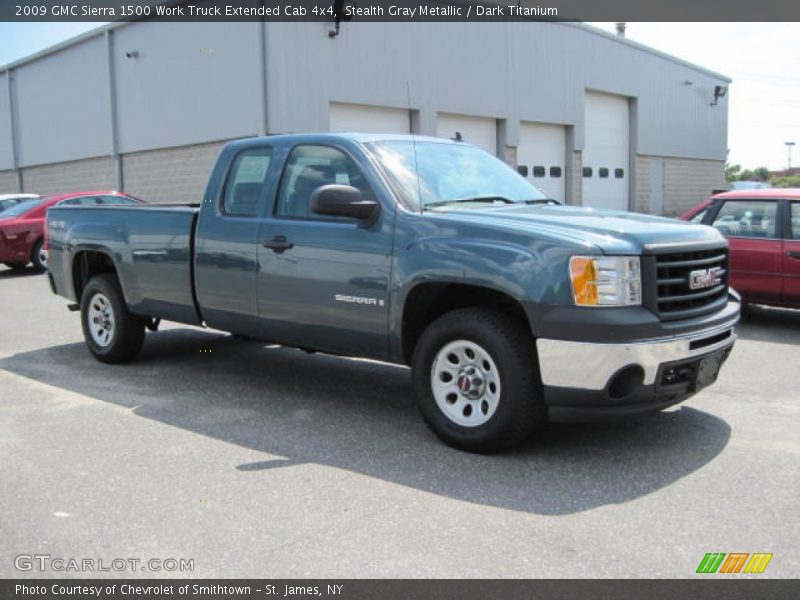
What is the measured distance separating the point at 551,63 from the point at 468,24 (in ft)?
14.8

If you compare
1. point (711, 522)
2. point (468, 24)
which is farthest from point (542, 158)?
point (711, 522)

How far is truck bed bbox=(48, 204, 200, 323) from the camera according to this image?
6.41 m

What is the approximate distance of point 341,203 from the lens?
4.94m

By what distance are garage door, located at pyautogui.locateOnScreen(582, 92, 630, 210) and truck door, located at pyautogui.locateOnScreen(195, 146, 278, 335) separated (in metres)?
24.7

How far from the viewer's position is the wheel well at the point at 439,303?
15.9 ft

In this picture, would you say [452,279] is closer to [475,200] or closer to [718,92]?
[475,200]

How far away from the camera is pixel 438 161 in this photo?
5.69m

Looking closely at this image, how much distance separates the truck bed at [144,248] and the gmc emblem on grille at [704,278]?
3.73m

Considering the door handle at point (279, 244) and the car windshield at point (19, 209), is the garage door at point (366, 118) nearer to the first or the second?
the car windshield at point (19, 209)

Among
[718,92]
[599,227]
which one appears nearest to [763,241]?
[599,227]

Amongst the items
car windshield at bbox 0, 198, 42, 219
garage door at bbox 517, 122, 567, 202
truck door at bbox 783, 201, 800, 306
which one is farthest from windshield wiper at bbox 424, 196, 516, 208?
garage door at bbox 517, 122, 567, 202

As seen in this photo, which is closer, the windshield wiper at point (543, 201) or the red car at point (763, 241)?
the windshield wiper at point (543, 201)

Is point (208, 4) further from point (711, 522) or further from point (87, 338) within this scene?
point (711, 522)

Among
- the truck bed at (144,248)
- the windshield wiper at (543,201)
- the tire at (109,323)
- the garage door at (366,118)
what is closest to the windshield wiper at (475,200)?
the windshield wiper at (543,201)
